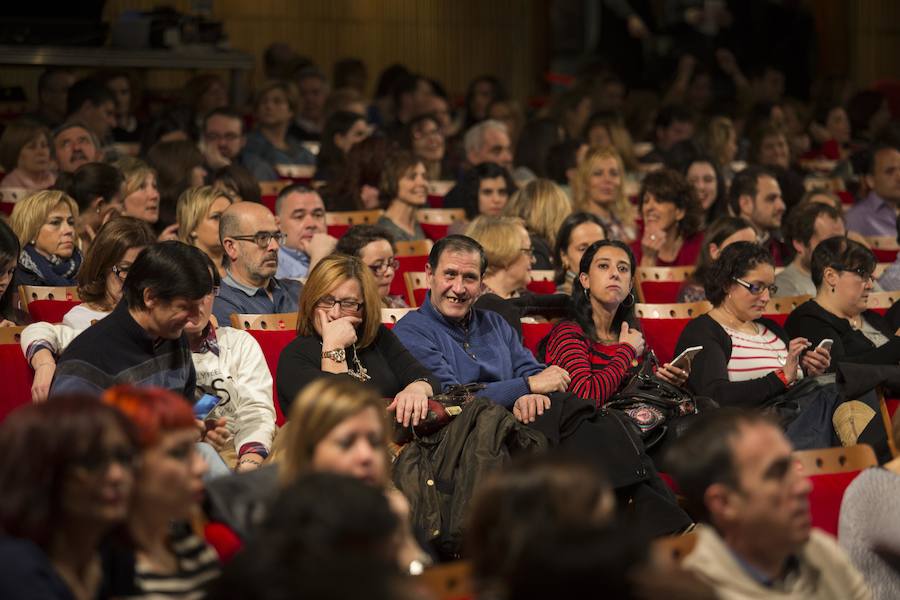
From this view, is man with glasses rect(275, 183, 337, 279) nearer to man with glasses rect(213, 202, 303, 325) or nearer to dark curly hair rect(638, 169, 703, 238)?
man with glasses rect(213, 202, 303, 325)

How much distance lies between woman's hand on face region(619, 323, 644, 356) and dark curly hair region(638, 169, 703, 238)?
2.13 meters

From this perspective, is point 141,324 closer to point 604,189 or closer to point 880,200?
point 604,189

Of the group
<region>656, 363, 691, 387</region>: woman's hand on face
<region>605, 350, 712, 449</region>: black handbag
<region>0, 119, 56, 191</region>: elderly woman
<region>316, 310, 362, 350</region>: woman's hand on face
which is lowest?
<region>605, 350, 712, 449</region>: black handbag

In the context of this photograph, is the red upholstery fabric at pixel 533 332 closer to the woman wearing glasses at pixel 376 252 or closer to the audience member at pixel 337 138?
the woman wearing glasses at pixel 376 252

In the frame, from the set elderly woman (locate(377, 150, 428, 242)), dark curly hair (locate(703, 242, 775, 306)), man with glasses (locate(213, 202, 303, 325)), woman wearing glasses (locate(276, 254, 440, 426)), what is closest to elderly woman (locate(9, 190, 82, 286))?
man with glasses (locate(213, 202, 303, 325))

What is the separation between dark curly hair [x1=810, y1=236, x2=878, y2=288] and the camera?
201 inches

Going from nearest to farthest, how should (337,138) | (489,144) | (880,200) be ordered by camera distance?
(880,200) → (337,138) → (489,144)

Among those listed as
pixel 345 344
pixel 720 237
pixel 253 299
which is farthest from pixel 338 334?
pixel 720 237

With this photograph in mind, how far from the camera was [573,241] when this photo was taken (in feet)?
18.6

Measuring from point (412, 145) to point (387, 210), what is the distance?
1.51 m

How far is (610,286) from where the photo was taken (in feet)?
15.5

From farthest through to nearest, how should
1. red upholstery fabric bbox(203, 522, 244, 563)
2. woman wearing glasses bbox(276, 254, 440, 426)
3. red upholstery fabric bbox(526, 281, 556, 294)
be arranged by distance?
red upholstery fabric bbox(526, 281, 556, 294), woman wearing glasses bbox(276, 254, 440, 426), red upholstery fabric bbox(203, 522, 244, 563)

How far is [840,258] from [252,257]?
6.91 ft

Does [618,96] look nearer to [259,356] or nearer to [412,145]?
[412,145]
